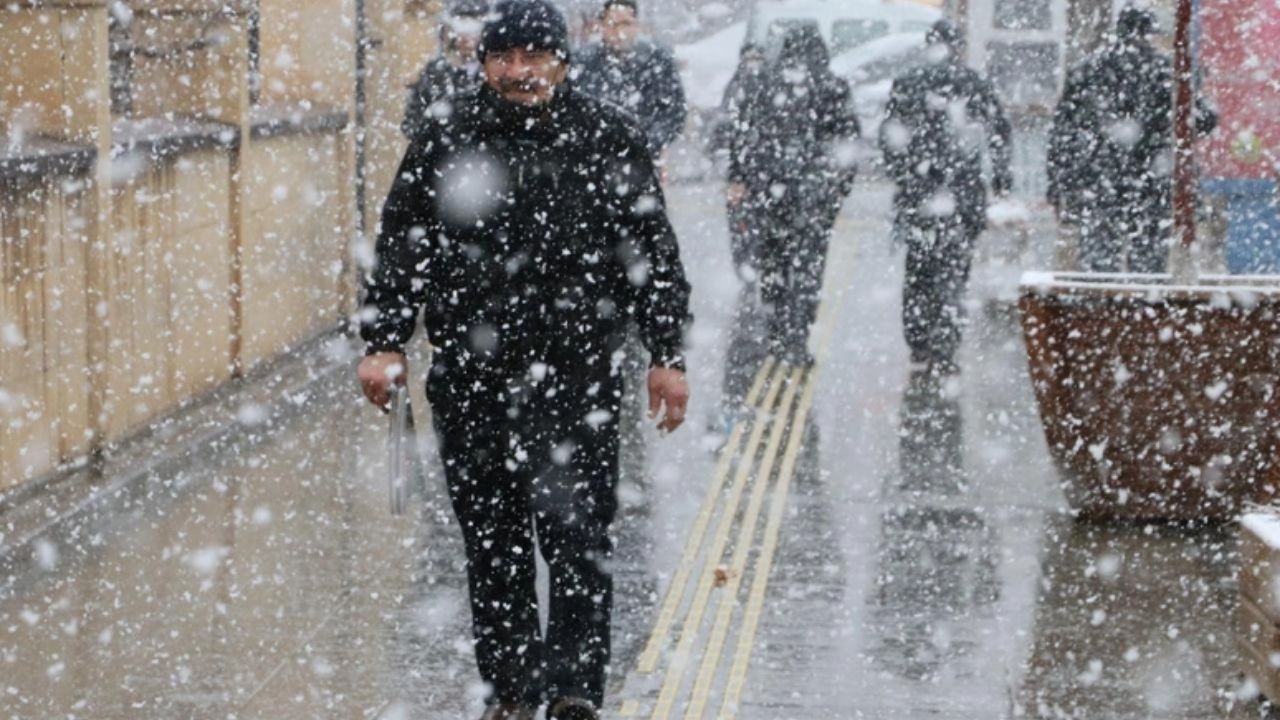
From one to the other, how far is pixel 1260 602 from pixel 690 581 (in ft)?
7.67

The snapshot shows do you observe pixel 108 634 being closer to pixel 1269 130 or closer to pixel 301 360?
pixel 301 360

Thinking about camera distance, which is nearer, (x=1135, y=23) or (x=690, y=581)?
(x=690, y=581)

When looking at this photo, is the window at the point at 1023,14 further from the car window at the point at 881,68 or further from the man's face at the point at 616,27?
the man's face at the point at 616,27

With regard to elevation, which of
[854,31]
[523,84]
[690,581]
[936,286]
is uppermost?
[523,84]

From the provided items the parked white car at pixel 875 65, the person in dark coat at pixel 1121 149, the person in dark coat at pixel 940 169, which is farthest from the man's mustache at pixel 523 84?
the parked white car at pixel 875 65

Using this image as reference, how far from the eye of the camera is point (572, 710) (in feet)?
21.7

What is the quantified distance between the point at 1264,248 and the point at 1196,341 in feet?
25.9

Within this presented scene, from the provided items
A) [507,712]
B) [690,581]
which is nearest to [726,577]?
[690,581]

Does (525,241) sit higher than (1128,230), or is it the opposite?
(525,241)

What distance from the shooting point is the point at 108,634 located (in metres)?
7.96

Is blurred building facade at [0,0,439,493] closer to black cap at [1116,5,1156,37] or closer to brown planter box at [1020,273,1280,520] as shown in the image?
brown planter box at [1020,273,1280,520]

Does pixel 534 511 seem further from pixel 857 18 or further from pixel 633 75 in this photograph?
pixel 857 18

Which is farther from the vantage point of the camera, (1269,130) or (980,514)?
(1269,130)

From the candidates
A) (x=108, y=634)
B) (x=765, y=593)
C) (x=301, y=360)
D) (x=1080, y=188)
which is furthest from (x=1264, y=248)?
(x=108, y=634)
